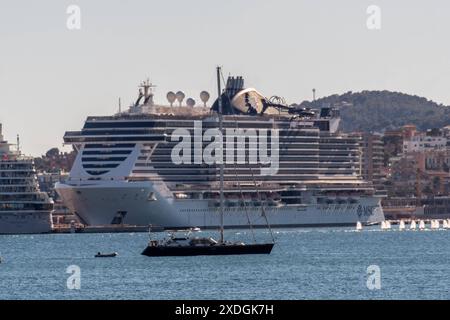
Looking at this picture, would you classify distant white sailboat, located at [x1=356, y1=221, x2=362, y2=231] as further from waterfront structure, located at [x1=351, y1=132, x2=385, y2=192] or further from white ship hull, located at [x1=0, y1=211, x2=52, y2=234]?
waterfront structure, located at [x1=351, y1=132, x2=385, y2=192]

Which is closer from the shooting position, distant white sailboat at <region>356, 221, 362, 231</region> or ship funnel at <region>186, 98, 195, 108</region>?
distant white sailboat at <region>356, 221, 362, 231</region>

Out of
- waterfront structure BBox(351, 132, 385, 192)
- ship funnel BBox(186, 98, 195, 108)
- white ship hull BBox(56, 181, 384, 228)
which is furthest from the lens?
waterfront structure BBox(351, 132, 385, 192)

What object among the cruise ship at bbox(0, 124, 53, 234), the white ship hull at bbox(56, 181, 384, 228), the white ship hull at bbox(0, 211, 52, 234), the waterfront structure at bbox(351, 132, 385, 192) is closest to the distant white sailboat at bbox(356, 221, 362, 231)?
the white ship hull at bbox(56, 181, 384, 228)

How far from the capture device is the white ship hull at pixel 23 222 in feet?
349

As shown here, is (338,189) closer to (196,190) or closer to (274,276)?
(196,190)

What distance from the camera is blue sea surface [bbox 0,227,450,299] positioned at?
120ft

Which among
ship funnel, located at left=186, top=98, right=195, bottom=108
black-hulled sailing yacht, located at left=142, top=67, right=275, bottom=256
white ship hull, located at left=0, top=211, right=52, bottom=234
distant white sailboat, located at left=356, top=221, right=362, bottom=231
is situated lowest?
distant white sailboat, located at left=356, top=221, right=362, bottom=231

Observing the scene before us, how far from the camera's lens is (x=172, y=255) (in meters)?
57.9

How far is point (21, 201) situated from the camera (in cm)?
10762

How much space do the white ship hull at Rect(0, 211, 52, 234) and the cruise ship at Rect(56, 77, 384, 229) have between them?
449 cm

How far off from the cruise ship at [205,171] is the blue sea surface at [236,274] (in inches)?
1279

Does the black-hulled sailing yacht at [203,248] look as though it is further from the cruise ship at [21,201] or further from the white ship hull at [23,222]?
the cruise ship at [21,201]

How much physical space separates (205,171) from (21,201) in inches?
598

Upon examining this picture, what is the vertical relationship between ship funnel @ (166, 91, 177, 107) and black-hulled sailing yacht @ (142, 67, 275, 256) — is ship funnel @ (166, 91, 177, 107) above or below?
above
